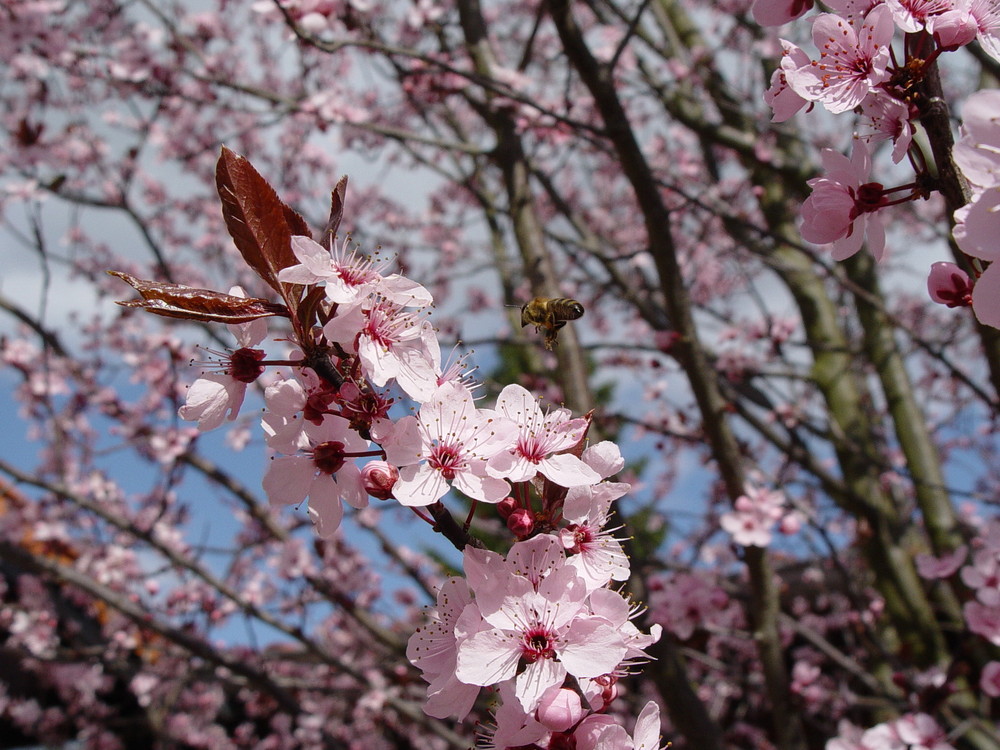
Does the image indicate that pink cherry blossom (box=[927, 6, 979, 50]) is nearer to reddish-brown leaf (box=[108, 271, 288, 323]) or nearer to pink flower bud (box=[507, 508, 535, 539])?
pink flower bud (box=[507, 508, 535, 539])

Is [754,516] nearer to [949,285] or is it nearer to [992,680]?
[992,680]

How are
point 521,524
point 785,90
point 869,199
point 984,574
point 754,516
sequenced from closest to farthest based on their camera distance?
point 521,524
point 869,199
point 785,90
point 984,574
point 754,516

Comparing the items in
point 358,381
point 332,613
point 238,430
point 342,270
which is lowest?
point 332,613

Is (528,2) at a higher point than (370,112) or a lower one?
higher

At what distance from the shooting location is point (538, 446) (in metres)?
1.17

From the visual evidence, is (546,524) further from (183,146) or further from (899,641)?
(183,146)

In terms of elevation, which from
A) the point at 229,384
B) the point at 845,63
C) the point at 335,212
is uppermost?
the point at 845,63

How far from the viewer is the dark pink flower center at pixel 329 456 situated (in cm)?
114

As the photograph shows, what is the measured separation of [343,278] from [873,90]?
878 mm

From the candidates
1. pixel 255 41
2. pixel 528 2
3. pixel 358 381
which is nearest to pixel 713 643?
pixel 358 381

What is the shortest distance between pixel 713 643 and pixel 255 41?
7.07 m

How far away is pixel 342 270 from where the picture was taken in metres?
1.12

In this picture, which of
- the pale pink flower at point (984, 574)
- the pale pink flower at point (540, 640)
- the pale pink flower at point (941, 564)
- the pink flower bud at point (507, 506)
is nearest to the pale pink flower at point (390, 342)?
the pink flower bud at point (507, 506)

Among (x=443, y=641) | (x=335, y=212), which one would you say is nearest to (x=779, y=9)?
(x=335, y=212)
